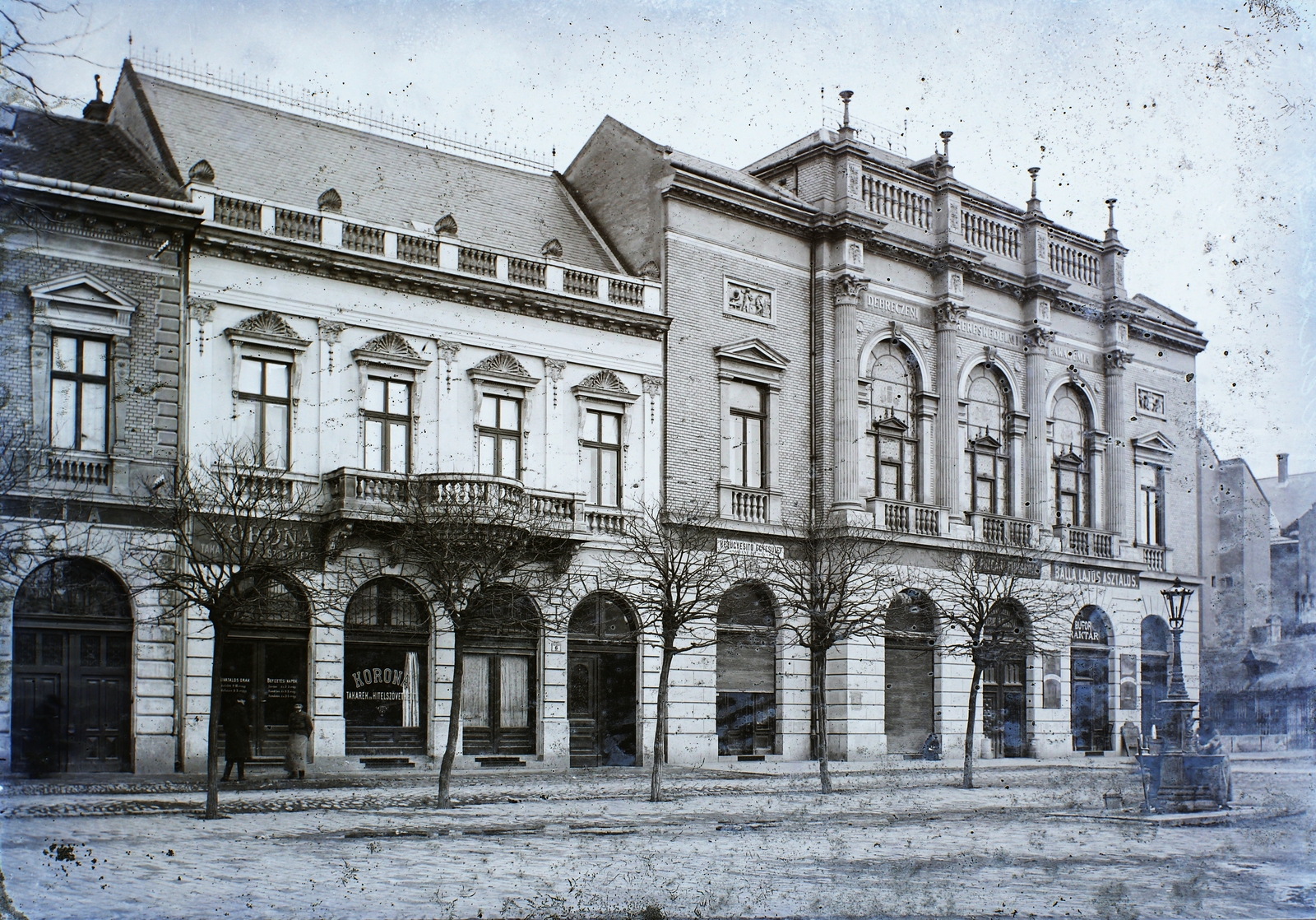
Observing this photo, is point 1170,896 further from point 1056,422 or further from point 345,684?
point 1056,422

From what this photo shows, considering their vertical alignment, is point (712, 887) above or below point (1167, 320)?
below

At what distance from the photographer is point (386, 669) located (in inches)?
1113

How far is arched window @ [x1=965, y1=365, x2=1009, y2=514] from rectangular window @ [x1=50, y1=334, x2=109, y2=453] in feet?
80.2

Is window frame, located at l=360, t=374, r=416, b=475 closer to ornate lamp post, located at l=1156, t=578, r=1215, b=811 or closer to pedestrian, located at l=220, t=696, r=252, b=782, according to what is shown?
pedestrian, located at l=220, t=696, r=252, b=782

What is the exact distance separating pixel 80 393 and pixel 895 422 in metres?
21.6

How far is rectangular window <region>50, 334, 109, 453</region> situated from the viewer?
2455 cm

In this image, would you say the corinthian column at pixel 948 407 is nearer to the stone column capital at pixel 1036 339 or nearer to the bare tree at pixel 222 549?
the stone column capital at pixel 1036 339

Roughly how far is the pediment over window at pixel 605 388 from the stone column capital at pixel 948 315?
11.1m

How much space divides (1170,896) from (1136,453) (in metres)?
34.4

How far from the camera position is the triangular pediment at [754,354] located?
34.6 m

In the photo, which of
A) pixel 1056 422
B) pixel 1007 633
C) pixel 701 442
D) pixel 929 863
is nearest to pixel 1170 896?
pixel 929 863

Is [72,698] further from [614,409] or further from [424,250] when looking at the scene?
[614,409]

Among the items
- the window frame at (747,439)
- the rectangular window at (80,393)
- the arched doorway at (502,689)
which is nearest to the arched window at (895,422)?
the window frame at (747,439)

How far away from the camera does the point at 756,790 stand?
83.6 ft
